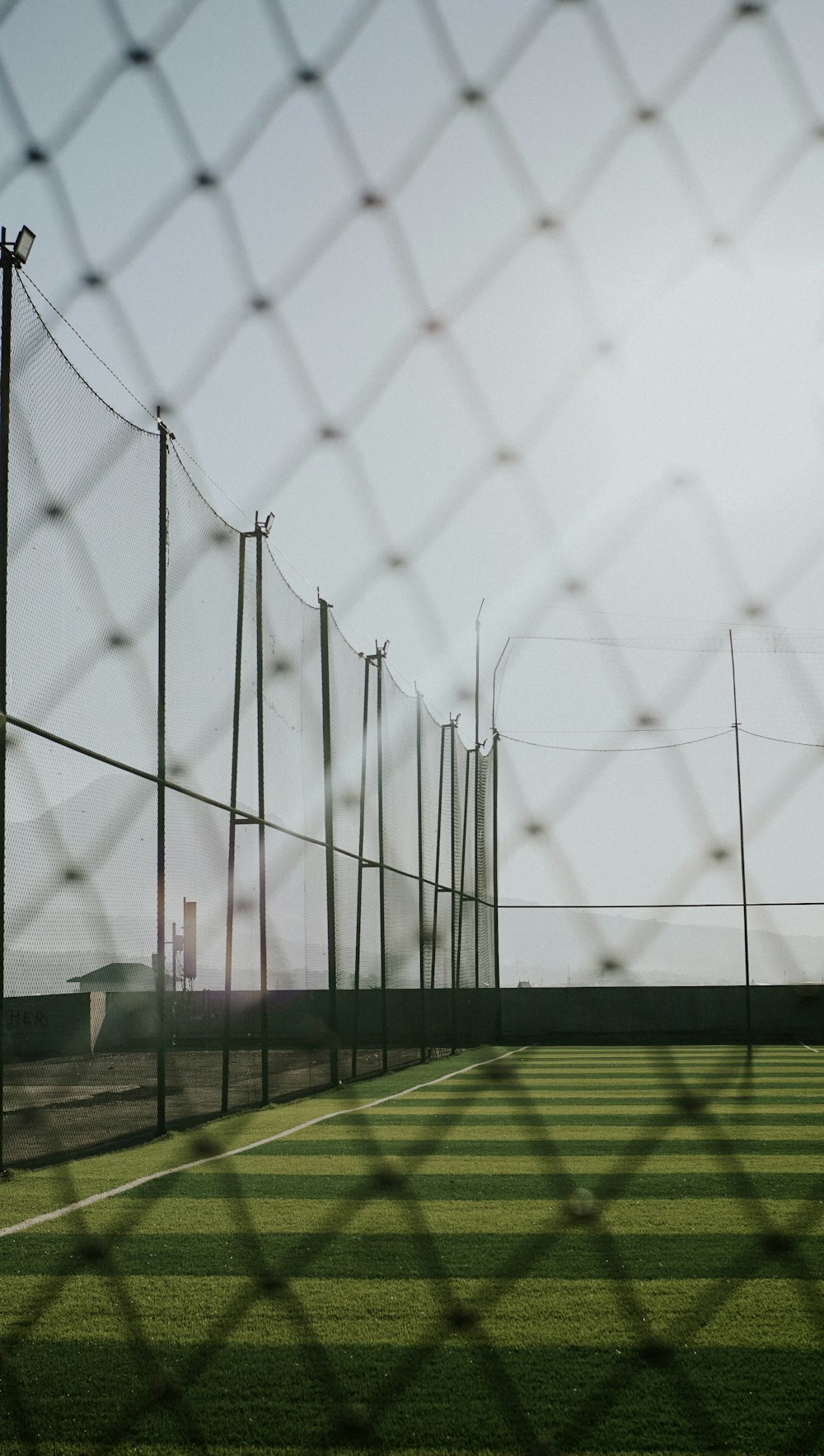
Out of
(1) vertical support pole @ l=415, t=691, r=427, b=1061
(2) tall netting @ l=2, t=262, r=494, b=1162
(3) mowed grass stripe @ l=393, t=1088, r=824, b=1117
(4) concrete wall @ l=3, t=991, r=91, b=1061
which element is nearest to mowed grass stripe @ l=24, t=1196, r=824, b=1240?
(2) tall netting @ l=2, t=262, r=494, b=1162

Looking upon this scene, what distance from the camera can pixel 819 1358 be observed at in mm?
3619

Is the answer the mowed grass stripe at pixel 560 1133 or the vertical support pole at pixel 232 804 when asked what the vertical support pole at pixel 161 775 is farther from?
the mowed grass stripe at pixel 560 1133

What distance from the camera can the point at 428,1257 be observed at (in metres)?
4.47

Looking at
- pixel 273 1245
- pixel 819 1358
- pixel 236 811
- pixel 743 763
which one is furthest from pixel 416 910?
pixel 743 763

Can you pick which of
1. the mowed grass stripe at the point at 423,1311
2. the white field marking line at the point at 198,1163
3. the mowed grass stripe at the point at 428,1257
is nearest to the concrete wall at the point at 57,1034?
the white field marking line at the point at 198,1163

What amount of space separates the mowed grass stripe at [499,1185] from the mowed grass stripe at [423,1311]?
5.16ft

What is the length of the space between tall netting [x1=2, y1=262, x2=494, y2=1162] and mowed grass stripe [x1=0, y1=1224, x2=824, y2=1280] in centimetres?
167

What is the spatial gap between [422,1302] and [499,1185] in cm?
261

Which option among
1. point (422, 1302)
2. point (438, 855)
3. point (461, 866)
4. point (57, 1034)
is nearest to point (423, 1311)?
point (422, 1302)

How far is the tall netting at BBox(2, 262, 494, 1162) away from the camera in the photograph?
6.59 meters

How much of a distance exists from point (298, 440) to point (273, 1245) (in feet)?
13.6

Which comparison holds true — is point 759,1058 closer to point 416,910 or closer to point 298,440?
point 416,910

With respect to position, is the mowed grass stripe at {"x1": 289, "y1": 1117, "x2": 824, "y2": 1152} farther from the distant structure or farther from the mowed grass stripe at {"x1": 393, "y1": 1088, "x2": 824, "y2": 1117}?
the distant structure

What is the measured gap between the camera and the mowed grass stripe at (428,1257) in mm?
4668
